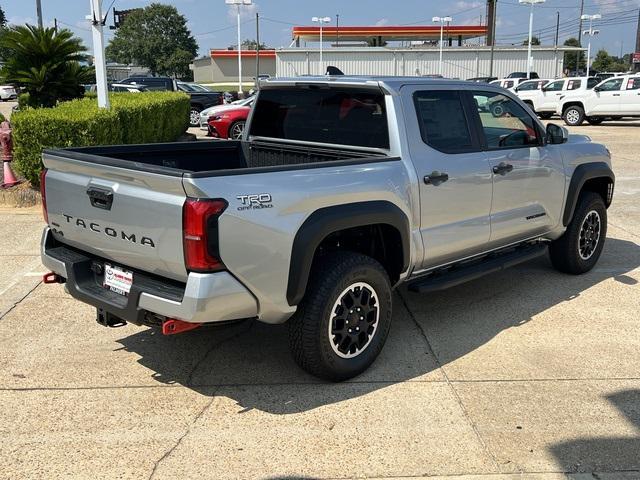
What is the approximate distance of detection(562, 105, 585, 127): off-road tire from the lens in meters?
25.1

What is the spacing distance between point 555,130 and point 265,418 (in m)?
3.57

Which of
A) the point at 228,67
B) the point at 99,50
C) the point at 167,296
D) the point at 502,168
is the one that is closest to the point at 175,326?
the point at 167,296

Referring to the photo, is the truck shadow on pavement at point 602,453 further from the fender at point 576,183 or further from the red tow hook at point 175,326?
the fender at point 576,183

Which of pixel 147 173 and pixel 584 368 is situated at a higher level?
pixel 147 173

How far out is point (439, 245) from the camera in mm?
4613

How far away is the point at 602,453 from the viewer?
338cm

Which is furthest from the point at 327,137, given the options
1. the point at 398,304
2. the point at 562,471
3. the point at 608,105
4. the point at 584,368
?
the point at 608,105

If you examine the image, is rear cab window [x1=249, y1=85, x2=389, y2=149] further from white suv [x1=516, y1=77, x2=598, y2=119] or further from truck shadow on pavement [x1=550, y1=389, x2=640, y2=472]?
white suv [x1=516, y1=77, x2=598, y2=119]

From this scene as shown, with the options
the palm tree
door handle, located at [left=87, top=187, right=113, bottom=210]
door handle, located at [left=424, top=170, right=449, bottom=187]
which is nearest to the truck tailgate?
door handle, located at [left=87, top=187, right=113, bottom=210]

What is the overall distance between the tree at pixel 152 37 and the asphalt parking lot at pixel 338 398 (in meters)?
127

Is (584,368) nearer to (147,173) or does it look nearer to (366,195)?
(366,195)

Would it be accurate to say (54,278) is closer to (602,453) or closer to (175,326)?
(175,326)

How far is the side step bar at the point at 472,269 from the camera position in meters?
4.65

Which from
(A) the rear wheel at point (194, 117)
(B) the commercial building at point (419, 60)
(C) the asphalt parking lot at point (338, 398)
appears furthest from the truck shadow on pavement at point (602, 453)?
(B) the commercial building at point (419, 60)
